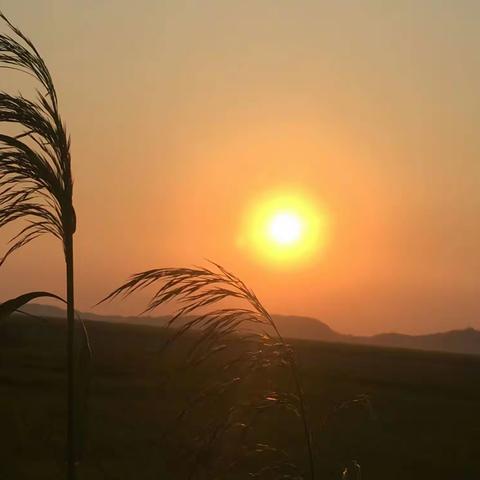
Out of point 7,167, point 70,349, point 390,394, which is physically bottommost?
point 390,394

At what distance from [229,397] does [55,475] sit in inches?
486

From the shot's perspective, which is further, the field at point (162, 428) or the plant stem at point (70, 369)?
the field at point (162, 428)

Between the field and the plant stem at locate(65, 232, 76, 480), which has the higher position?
the plant stem at locate(65, 232, 76, 480)

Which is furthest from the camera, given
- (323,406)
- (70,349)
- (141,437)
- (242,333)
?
(323,406)

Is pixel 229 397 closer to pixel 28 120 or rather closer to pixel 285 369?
pixel 285 369

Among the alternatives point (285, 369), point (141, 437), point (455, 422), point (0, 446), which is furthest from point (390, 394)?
point (285, 369)

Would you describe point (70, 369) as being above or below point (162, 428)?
above

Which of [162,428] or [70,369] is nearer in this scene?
[70,369]

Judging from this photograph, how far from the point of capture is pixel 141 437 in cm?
2019

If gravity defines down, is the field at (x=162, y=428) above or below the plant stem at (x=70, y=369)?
below

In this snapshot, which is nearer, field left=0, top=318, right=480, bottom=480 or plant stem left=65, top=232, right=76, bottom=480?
plant stem left=65, top=232, right=76, bottom=480

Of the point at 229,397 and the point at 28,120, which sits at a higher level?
the point at 28,120

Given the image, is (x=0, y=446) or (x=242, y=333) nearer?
(x=242, y=333)

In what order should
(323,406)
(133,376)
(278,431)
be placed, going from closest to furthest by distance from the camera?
(278,431) → (323,406) → (133,376)
